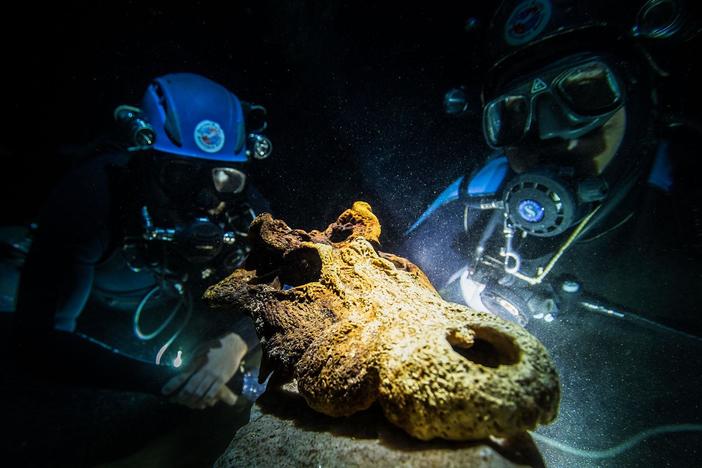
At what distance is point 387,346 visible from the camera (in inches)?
35.1

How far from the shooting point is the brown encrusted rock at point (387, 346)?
0.70 meters

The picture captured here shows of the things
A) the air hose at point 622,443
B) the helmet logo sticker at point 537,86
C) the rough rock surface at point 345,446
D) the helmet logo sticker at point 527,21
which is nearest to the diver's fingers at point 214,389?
the rough rock surface at point 345,446

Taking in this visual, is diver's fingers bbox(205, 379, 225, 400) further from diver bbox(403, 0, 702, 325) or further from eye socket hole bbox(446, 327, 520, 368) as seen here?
eye socket hole bbox(446, 327, 520, 368)

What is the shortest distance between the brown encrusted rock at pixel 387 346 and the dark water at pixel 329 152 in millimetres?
2865

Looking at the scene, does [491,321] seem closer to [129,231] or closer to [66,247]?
[129,231]

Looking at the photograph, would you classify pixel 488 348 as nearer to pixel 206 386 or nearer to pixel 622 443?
A: pixel 622 443

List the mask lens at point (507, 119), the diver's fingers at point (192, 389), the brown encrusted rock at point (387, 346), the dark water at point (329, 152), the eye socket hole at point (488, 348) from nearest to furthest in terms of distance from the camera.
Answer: the brown encrusted rock at point (387, 346)
the eye socket hole at point (488, 348)
the dark water at point (329, 152)
the mask lens at point (507, 119)
the diver's fingers at point (192, 389)

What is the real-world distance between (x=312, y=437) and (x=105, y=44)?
36.9 feet

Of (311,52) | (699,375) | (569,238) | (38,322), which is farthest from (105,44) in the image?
(699,375)

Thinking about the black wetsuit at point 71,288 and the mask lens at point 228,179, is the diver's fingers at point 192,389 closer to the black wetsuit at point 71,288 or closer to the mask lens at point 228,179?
the black wetsuit at point 71,288

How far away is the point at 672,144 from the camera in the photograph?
108 inches

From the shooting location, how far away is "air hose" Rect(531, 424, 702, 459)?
2.59 metres

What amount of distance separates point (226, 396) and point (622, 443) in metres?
4.58

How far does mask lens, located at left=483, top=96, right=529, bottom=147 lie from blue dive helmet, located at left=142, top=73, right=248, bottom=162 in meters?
4.11
